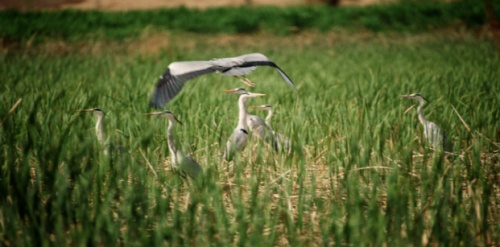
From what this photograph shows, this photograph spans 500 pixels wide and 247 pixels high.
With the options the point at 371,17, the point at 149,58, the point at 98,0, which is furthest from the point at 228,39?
the point at 98,0

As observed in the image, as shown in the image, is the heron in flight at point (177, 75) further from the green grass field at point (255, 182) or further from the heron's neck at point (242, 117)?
the heron's neck at point (242, 117)

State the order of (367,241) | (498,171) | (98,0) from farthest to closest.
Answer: (98,0), (498,171), (367,241)

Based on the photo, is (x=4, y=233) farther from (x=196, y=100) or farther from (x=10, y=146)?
(x=196, y=100)

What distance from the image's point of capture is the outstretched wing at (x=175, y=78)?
2900 mm

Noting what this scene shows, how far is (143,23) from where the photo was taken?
641 inches

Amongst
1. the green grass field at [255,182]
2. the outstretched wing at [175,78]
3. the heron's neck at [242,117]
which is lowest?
the green grass field at [255,182]

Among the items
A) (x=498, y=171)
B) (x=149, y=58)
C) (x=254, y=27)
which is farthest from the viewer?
(x=254, y=27)

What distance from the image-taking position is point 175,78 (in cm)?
293

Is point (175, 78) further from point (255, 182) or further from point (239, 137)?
point (255, 182)

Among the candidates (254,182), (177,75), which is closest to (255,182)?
(254,182)

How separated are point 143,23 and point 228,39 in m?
2.66

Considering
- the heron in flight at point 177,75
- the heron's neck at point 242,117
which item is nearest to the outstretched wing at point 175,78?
the heron in flight at point 177,75

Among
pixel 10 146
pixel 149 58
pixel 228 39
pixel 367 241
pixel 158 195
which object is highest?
pixel 228 39

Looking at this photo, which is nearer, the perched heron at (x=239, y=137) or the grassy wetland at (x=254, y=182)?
the grassy wetland at (x=254, y=182)
